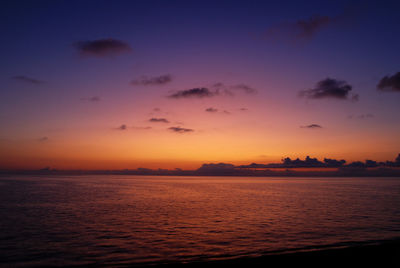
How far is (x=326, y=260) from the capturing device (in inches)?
480

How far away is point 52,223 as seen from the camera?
29.0m

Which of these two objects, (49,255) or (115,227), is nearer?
(49,255)

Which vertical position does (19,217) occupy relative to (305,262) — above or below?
below

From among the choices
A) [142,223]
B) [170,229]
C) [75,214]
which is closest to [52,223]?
[75,214]

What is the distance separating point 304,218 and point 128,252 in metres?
23.1

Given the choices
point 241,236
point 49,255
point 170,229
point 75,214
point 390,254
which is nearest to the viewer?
point 390,254

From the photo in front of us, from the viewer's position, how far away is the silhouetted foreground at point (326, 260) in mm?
11562

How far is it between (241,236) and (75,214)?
2348cm

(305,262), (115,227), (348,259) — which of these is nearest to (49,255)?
(115,227)

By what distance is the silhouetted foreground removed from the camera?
1156 centimetres

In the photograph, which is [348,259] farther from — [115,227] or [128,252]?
[115,227]

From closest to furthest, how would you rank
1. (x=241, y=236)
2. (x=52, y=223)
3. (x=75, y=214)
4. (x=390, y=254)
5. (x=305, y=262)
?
(x=305, y=262) < (x=390, y=254) < (x=241, y=236) < (x=52, y=223) < (x=75, y=214)

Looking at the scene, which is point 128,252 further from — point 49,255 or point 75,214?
point 75,214

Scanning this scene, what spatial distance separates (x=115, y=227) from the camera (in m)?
27.2
